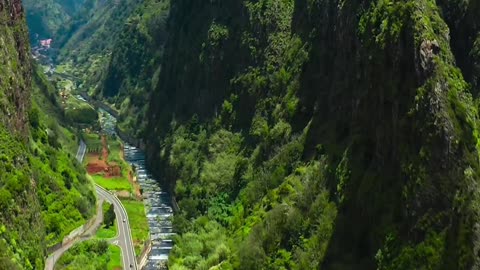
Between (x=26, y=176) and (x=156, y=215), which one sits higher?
(x=26, y=176)

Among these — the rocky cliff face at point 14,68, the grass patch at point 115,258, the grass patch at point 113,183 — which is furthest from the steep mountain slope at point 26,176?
the grass patch at point 113,183

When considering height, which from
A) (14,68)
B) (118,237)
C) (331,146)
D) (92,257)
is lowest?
(118,237)

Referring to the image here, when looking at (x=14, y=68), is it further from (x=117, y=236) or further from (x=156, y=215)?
(x=156, y=215)

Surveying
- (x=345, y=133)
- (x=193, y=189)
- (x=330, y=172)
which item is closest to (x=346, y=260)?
(x=330, y=172)

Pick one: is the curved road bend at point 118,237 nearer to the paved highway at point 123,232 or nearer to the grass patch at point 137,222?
the paved highway at point 123,232

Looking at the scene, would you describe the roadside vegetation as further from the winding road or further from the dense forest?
the dense forest

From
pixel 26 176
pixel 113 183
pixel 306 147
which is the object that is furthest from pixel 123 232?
pixel 306 147
